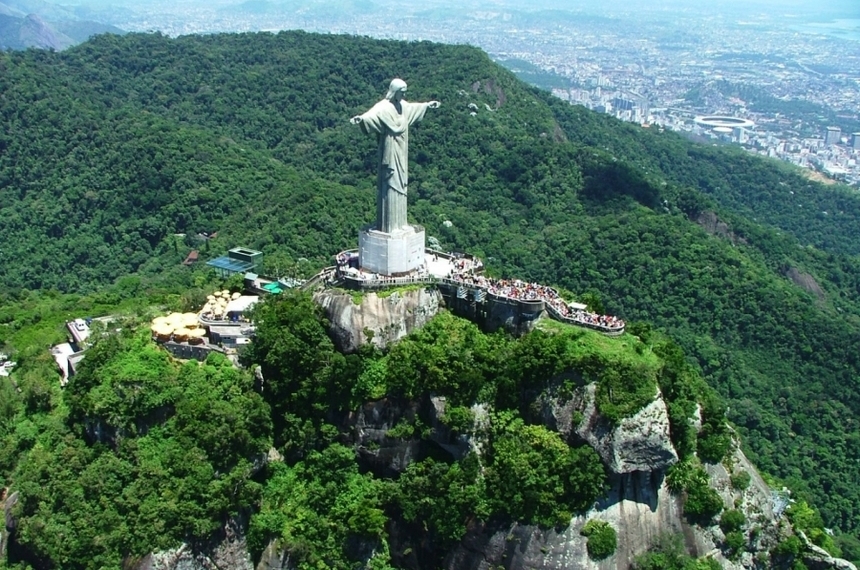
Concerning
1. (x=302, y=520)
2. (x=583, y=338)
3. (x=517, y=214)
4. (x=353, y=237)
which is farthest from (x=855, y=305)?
(x=302, y=520)

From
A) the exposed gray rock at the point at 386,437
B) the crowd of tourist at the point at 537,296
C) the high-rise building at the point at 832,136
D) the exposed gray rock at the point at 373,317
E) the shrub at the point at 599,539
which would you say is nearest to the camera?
the shrub at the point at 599,539

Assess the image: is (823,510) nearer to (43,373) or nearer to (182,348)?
(182,348)

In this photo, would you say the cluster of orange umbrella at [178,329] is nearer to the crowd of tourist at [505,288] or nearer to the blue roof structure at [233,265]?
the crowd of tourist at [505,288]

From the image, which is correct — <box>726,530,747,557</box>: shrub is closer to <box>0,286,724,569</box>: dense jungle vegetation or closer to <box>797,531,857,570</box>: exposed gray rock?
<box>0,286,724,569</box>: dense jungle vegetation

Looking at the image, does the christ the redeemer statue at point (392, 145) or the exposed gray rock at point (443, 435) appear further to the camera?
the christ the redeemer statue at point (392, 145)

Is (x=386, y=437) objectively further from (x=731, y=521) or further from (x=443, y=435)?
(x=731, y=521)

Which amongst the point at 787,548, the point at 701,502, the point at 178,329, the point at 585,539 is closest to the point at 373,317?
the point at 178,329

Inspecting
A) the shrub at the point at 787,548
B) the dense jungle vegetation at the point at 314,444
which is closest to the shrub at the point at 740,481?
the dense jungle vegetation at the point at 314,444
